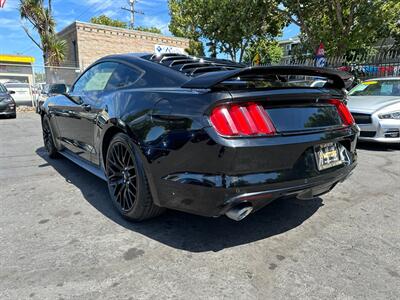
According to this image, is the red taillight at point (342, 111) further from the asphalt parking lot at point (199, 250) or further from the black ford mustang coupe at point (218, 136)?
the asphalt parking lot at point (199, 250)

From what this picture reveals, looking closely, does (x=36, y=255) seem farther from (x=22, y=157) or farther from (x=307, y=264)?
(x=22, y=157)

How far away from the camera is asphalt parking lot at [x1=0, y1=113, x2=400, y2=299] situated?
6.79 feet

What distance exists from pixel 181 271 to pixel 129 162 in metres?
1.11

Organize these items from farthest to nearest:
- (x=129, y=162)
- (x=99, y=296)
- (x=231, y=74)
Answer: (x=129, y=162)
(x=231, y=74)
(x=99, y=296)

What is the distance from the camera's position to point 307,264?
2.33m

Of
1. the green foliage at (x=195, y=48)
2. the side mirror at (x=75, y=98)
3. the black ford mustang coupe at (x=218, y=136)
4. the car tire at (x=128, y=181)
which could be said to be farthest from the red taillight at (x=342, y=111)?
the green foliage at (x=195, y=48)

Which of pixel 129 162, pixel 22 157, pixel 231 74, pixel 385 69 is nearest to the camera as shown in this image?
pixel 231 74

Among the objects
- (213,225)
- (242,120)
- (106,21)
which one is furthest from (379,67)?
(106,21)

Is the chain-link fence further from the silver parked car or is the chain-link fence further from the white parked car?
the silver parked car

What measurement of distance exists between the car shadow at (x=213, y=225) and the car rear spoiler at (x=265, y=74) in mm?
1249

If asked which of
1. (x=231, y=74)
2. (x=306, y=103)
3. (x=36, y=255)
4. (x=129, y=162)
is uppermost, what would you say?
(x=231, y=74)

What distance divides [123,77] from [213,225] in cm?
173

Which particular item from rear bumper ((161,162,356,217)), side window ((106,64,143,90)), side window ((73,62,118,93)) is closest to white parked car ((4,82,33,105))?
side window ((73,62,118,93))

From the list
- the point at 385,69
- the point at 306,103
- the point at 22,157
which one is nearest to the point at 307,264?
the point at 306,103
